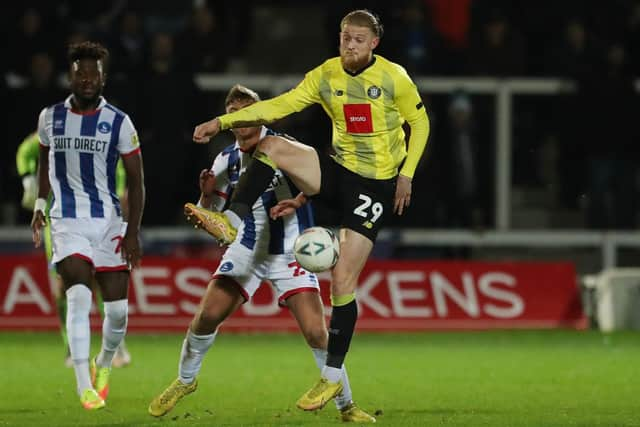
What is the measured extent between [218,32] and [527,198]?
4184 mm

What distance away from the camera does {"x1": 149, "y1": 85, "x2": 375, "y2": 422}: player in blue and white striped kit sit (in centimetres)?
804

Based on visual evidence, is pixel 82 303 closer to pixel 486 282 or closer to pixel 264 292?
pixel 264 292

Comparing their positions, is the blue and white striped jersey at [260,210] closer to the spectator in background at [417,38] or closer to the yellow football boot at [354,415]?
the yellow football boot at [354,415]

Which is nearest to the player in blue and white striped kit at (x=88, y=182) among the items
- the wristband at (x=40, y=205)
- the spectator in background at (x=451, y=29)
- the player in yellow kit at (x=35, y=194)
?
the wristband at (x=40, y=205)

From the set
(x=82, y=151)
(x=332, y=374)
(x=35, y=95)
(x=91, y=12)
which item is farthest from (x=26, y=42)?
(x=332, y=374)

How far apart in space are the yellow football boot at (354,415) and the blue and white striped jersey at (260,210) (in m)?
0.93

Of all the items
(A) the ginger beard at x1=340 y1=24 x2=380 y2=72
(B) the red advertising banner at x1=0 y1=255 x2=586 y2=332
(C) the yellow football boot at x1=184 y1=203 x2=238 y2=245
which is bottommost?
(B) the red advertising banner at x1=0 y1=255 x2=586 y2=332

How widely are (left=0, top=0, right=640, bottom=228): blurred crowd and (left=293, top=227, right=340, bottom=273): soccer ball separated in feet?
21.9

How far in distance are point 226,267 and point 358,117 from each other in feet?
3.58

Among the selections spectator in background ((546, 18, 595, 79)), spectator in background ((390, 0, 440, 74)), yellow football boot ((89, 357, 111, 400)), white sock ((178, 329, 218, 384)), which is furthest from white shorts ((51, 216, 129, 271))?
spectator in background ((546, 18, 595, 79))

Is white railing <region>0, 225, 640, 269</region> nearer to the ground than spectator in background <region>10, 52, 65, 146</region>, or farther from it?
nearer to the ground

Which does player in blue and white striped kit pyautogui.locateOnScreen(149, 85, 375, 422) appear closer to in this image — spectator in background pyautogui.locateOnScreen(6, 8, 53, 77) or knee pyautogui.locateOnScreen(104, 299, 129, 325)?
knee pyautogui.locateOnScreen(104, 299, 129, 325)

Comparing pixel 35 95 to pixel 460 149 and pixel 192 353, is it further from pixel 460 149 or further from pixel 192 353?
pixel 192 353

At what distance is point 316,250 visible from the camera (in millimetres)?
7672
